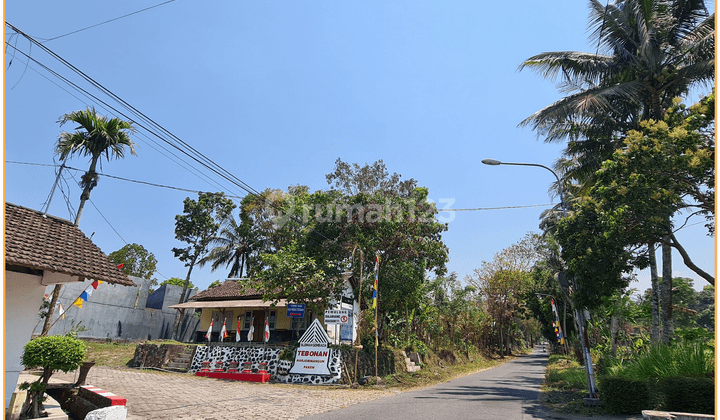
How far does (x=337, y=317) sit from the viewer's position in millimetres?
17609

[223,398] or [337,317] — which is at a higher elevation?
[337,317]

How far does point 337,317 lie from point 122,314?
62.5ft

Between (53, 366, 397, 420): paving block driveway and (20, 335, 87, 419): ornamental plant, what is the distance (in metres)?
1.92

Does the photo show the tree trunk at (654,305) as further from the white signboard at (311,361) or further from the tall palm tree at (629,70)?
the white signboard at (311,361)

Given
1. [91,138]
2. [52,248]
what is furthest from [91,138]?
[52,248]

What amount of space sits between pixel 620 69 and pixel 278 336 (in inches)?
881

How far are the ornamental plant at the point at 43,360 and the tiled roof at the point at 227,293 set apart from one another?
17.7m

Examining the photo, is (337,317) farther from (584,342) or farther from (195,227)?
(195,227)

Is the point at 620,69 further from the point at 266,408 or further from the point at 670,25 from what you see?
the point at 266,408

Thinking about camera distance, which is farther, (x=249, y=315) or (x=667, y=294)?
(x=249, y=315)

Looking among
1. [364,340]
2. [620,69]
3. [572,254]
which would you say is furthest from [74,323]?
[620,69]

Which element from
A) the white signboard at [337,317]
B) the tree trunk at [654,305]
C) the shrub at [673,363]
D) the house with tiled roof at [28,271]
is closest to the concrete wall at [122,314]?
the white signboard at [337,317]

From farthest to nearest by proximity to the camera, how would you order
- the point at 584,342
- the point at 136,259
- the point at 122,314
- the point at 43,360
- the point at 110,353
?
the point at 136,259, the point at 122,314, the point at 110,353, the point at 584,342, the point at 43,360

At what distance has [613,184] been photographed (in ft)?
38.9
